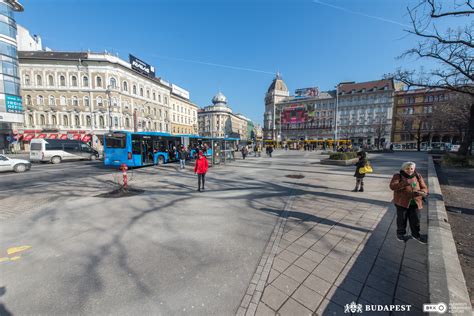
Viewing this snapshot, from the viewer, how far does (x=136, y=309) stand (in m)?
2.26

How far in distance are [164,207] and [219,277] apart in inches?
143

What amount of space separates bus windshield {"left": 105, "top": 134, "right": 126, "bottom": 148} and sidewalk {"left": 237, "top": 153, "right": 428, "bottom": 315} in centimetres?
1355

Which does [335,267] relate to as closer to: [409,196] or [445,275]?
[445,275]

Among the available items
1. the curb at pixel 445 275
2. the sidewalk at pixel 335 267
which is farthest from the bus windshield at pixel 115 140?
the curb at pixel 445 275

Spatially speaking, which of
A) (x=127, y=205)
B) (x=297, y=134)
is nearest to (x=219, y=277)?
(x=127, y=205)

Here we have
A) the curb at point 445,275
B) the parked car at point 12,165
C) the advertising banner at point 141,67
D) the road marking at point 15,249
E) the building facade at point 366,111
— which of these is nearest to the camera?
the curb at point 445,275

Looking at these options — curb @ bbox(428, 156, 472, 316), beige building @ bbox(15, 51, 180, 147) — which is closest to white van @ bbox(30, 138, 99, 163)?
beige building @ bbox(15, 51, 180, 147)

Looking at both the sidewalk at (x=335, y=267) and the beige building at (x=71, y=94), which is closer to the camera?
the sidewalk at (x=335, y=267)

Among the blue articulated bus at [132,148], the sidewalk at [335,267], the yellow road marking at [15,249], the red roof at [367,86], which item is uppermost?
the red roof at [367,86]

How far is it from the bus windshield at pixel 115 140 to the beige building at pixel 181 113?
4571cm

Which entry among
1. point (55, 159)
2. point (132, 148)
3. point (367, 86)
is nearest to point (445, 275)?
point (132, 148)

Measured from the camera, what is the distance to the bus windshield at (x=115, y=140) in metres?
14.2

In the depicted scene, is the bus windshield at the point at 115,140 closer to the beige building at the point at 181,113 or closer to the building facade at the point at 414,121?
the beige building at the point at 181,113

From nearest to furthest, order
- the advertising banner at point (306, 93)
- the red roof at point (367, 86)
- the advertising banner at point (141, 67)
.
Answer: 1. the advertising banner at point (141, 67)
2. the red roof at point (367, 86)
3. the advertising banner at point (306, 93)
